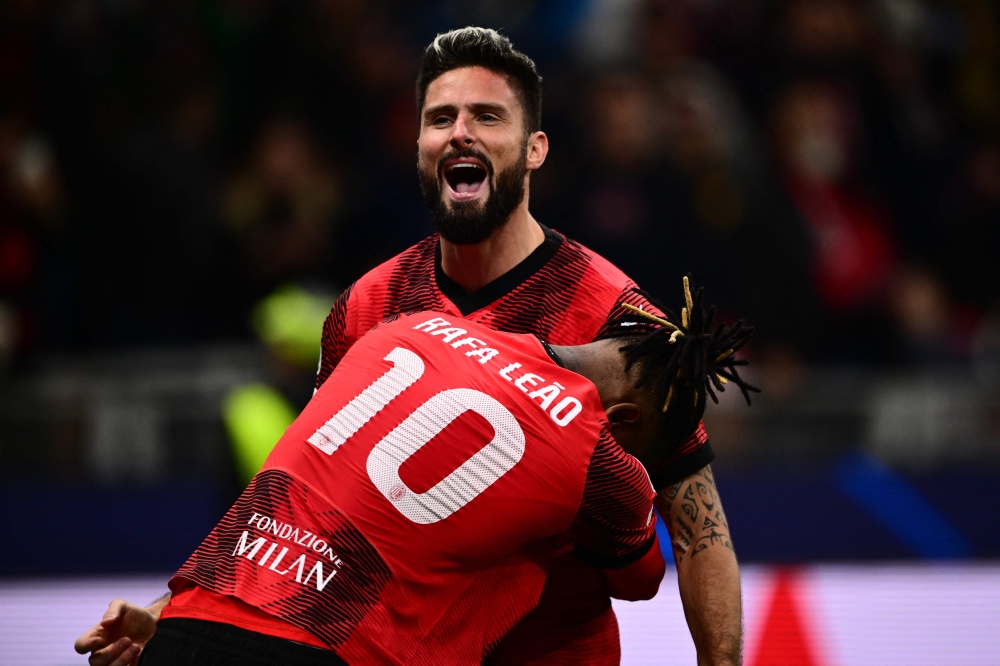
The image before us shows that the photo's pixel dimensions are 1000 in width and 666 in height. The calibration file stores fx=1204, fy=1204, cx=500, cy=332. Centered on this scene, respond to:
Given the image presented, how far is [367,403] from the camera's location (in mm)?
2488

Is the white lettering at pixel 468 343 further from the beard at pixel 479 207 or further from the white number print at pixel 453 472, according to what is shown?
the beard at pixel 479 207

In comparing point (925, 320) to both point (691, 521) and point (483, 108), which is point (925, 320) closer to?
point (691, 521)

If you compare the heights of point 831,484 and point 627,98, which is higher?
point 627,98

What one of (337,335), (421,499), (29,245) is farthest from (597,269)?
(29,245)

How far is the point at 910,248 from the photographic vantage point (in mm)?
7371

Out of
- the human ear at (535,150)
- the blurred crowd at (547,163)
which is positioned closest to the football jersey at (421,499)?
the human ear at (535,150)

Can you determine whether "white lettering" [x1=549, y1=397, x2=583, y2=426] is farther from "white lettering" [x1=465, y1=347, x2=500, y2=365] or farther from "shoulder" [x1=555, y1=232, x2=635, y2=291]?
"shoulder" [x1=555, y1=232, x2=635, y2=291]

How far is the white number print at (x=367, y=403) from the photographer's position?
8.05ft

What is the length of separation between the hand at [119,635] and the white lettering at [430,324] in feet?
3.01

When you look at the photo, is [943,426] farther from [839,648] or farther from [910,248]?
[839,648]

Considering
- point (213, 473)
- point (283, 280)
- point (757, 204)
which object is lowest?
point (213, 473)

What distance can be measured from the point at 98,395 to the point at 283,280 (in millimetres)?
1230

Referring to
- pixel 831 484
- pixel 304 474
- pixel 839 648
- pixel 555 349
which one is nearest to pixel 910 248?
Answer: pixel 831 484

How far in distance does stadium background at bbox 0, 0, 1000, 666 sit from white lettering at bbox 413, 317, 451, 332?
2.97 meters
